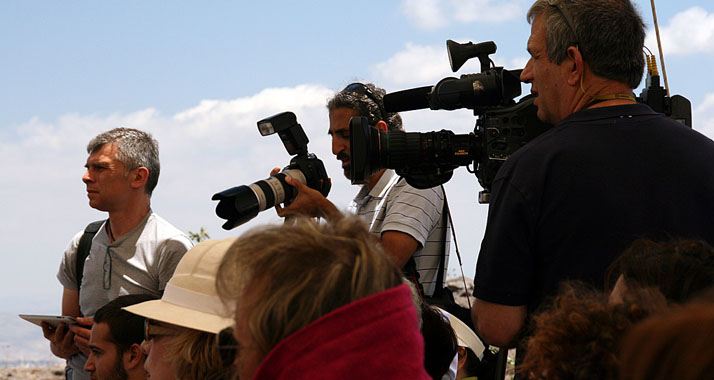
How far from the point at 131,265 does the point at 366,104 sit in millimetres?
1338

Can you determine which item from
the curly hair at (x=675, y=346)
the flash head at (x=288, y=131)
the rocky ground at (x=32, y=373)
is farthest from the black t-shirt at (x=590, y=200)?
the rocky ground at (x=32, y=373)

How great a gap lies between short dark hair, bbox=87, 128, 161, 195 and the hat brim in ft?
7.02

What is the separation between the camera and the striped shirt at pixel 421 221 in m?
3.23

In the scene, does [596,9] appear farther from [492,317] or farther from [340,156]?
[340,156]

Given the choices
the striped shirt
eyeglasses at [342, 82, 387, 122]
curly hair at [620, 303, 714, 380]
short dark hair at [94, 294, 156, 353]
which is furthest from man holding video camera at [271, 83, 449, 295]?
curly hair at [620, 303, 714, 380]

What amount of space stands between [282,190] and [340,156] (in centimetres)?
51

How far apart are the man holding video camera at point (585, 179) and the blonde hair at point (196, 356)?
27.3 inches

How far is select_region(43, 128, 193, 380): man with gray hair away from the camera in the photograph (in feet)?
13.0

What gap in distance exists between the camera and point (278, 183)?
3.23m

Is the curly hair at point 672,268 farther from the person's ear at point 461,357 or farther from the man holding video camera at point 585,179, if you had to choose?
the person's ear at point 461,357

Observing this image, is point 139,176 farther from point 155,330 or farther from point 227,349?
point 227,349

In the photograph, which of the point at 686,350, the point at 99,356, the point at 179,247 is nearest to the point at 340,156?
the point at 179,247

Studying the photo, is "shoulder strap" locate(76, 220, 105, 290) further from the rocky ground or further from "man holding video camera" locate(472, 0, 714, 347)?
the rocky ground

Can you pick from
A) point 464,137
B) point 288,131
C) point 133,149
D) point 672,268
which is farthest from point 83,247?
point 672,268
